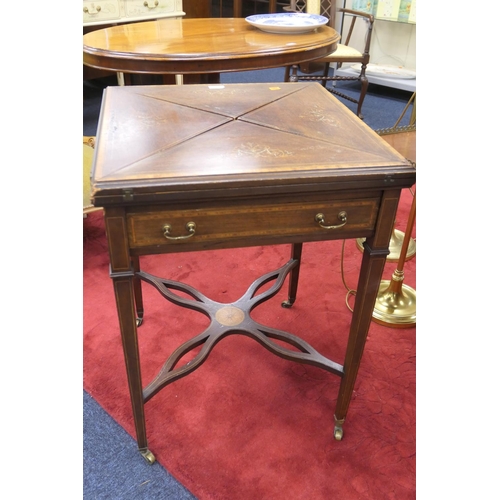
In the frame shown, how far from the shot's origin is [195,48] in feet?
6.61

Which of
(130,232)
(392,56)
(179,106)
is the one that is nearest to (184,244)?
(130,232)

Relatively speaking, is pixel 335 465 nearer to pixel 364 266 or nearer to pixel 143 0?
pixel 364 266

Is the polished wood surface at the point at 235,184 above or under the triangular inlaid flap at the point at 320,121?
under

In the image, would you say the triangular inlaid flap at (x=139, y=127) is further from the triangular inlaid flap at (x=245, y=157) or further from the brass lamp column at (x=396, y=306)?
the brass lamp column at (x=396, y=306)

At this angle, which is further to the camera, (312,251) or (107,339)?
(312,251)

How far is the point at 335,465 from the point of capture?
1.39 m

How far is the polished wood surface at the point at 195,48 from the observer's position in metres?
1.92

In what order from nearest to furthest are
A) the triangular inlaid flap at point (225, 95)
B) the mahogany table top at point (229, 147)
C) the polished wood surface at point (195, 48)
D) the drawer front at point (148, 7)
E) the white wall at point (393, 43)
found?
the mahogany table top at point (229, 147)
the triangular inlaid flap at point (225, 95)
the polished wood surface at point (195, 48)
the drawer front at point (148, 7)
the white wall at point (393, 43)

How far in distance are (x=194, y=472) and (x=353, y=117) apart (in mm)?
1127

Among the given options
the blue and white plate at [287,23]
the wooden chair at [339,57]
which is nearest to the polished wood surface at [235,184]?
the blue and white plate at [287,23]

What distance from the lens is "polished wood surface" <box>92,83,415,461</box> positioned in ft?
3.18

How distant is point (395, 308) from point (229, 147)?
1199 millimetres

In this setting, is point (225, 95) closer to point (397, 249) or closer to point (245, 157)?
point (245, 157)

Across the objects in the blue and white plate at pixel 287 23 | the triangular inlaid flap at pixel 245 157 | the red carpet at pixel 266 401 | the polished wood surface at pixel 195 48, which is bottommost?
the red carpet at pixel 266 401
